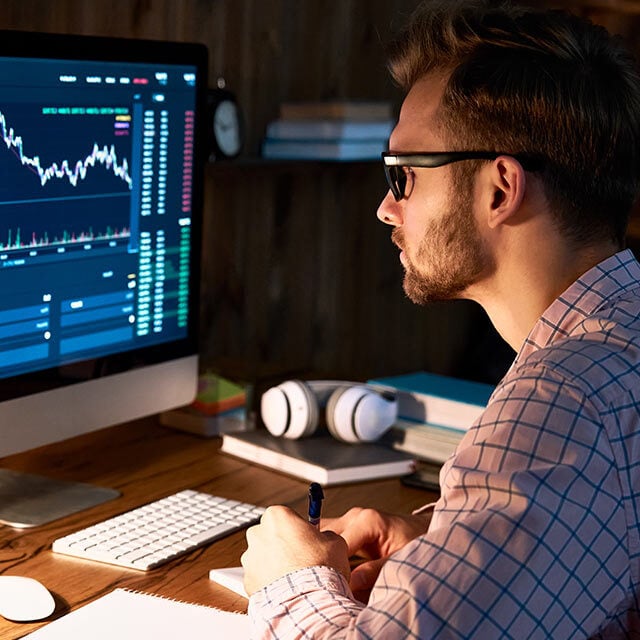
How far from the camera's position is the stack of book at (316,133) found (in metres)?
2.76

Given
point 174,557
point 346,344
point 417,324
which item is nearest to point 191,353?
point 174,557

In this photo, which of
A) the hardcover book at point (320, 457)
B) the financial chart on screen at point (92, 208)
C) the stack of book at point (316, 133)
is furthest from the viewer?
the stack of book at point (316, 133)

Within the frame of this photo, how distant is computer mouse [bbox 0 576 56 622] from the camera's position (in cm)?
130

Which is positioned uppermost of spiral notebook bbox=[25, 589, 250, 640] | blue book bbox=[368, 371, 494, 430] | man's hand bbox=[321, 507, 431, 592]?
blue book bbox=[368, 371, 494, 430]

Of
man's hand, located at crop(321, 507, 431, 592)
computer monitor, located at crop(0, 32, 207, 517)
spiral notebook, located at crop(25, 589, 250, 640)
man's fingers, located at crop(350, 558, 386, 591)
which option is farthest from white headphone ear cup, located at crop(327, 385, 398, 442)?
spiral notebook, located at crop(25, 589, 250, 640)

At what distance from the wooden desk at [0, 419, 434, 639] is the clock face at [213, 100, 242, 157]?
2.16 ft

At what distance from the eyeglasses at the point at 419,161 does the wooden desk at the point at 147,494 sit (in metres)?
0.53

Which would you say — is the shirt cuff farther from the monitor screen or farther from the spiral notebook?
the monitor screen

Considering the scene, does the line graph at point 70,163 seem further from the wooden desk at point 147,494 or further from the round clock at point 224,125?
the round clock at point 224,125

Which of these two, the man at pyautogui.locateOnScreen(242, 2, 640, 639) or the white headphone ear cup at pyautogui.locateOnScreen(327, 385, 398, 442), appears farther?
the white headphone ear cup at pyautogui.locateOnScreen(327, 385, 398, 442)

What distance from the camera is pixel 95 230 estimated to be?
170 cm

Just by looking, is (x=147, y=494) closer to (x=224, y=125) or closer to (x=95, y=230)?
(x=95, y=230)

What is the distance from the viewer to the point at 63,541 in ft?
4.96

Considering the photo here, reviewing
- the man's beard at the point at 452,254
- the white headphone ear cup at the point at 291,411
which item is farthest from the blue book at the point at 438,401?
the man's beard at the point at 452,254
